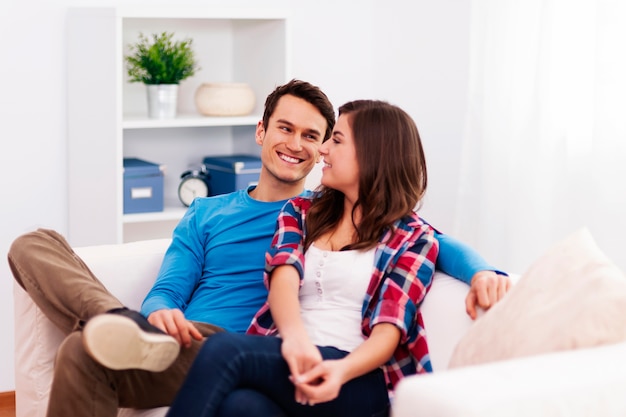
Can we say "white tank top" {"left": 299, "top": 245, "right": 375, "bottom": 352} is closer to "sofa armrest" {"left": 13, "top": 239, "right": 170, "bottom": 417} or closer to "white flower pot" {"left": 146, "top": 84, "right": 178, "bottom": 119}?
"sofa armrest" {"left": 13, "top": 239, "right": 170, "bottom": 417}

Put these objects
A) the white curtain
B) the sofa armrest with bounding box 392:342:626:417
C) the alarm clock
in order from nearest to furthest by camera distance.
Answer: the sofa armrest with bounding box 392:342:626:417 < the white curtain < the alarm clock

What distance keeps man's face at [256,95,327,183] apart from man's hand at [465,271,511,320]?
545 millimetres

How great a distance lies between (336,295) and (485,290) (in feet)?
0.94

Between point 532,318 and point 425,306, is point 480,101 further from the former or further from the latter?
point 532,318

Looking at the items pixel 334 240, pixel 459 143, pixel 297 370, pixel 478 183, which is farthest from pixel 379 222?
pixel 459 143

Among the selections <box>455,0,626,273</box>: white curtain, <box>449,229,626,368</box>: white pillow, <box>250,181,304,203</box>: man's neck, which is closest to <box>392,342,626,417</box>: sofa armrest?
<box>449,229,626,368</box>: white pillow

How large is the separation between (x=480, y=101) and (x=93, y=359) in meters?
1.62

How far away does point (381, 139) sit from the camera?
196 cm

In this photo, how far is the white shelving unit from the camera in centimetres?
297

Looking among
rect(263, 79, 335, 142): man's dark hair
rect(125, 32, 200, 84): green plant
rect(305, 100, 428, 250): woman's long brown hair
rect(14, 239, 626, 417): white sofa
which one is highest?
rect(125, 32, 200, 84): green plant

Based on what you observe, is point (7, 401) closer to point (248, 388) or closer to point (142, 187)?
point (142, 187)

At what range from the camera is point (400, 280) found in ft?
6.18

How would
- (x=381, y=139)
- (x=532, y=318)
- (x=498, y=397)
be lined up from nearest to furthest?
(x=498, y=397) → (x=532, y=318) → (x=381, y=139)

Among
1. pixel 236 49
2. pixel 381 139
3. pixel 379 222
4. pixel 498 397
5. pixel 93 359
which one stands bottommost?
pixel 93 359
